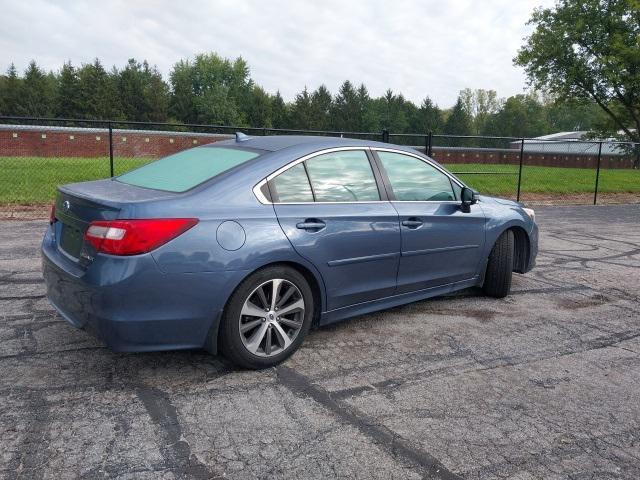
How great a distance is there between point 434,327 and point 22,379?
301 centimetres

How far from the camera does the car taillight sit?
3.07 m

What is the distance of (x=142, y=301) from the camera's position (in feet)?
10.1

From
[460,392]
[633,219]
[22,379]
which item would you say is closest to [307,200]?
[460,392]

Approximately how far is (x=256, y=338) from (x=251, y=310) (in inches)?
7.7

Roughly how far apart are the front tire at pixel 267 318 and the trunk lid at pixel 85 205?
80 centimetres

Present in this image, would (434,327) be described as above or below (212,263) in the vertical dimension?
below

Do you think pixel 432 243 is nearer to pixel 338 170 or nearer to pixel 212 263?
pixel 338 170

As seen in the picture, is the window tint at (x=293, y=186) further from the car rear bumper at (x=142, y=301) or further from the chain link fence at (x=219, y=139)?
the chain link fence at (x=219, y=139)

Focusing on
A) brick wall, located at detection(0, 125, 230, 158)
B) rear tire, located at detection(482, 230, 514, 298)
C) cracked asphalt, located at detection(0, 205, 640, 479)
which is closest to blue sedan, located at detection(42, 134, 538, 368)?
cracked asphalt, located at detection(0, 205, 640, 479)

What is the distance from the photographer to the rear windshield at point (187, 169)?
3668 mm

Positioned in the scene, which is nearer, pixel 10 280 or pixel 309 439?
pixel 309 439

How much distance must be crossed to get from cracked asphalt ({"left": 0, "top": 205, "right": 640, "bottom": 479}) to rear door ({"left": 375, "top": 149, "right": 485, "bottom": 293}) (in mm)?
428

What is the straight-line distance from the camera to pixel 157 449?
2.65 metres

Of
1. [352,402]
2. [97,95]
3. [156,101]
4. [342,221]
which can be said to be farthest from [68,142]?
[156,101]
